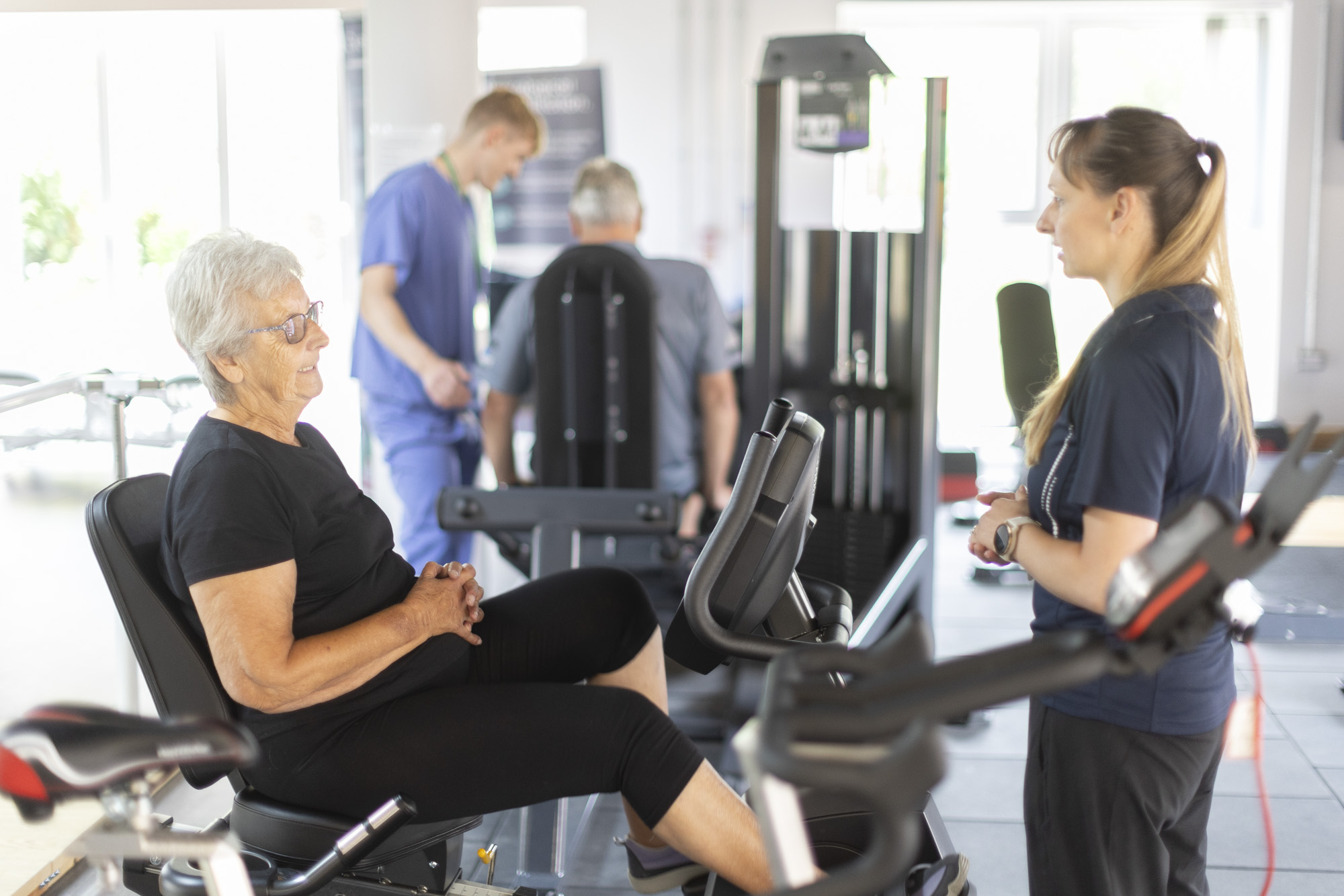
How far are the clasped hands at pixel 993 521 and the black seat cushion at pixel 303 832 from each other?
0.81m

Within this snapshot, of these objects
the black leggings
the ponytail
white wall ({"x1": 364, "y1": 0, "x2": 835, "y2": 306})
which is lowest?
the black leggings

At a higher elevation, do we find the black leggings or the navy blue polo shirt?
the navy blue polo shirt

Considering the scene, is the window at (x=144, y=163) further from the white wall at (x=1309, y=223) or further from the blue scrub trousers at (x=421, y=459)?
the white wall at (x=1309, y=223)

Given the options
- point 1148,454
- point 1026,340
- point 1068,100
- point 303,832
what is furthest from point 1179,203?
point 1068,100

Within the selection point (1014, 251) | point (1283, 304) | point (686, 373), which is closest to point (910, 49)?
point (1014, 251)

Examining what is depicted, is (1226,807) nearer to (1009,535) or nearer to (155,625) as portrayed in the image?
(1009,535)

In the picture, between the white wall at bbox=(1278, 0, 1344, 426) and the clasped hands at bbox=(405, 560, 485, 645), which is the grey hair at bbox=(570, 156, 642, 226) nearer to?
the clasped hands at bbox=(405, 560, 485, 645)

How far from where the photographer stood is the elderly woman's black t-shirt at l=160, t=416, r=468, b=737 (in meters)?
1.50

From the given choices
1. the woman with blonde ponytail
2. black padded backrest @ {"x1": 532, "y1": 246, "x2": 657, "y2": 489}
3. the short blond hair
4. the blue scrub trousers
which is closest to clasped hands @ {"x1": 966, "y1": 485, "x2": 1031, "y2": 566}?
the woman with blonde ponytail

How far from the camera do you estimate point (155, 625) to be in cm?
155

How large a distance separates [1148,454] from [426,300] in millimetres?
2317

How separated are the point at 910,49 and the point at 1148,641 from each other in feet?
20.2

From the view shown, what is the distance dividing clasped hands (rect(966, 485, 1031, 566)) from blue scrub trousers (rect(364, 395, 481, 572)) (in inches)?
75.7

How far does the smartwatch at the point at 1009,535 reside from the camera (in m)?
1.44
